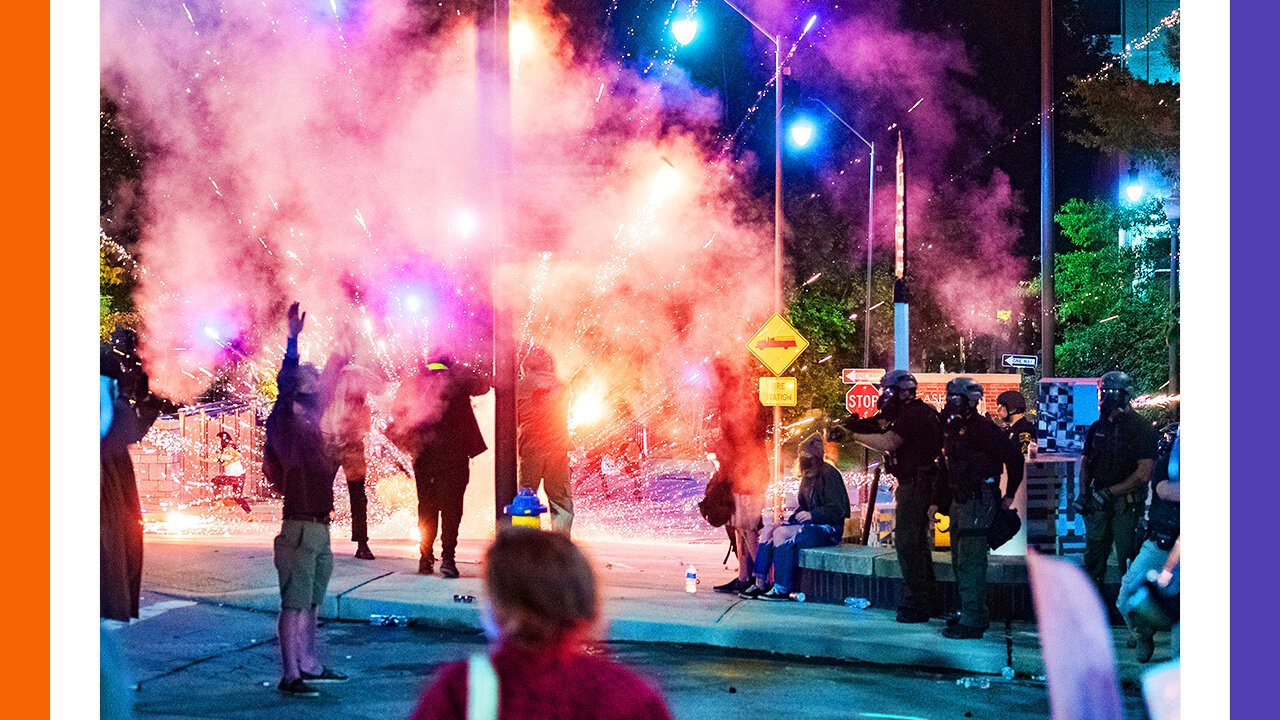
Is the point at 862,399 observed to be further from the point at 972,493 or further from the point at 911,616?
the point at 972,493

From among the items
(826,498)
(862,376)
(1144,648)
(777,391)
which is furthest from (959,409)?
(862,376)

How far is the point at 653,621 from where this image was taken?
5.73 meters

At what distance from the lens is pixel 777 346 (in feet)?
36.2

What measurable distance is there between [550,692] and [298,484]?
2548 mm

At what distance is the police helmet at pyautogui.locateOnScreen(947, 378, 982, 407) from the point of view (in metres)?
5.80

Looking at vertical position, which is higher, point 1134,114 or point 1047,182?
point 1134,114

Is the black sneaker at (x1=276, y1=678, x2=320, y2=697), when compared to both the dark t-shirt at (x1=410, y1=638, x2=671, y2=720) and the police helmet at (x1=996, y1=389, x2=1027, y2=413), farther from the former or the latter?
the police helmet at (x1=996, y1=389, x2=1027, y2=413)

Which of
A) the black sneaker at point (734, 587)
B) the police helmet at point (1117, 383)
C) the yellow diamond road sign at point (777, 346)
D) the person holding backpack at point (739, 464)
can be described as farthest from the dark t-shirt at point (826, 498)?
the yellow diamond road sign at point (777, 346)

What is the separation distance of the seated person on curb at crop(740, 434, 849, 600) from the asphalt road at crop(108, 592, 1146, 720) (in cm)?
132

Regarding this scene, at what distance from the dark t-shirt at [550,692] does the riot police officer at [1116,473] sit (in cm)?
437

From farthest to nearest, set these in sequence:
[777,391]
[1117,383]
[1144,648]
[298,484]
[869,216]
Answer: [869,216], [777,391], [1117,383], [1144,648], [298,484]

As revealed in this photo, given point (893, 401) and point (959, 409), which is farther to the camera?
point (893, 401)
